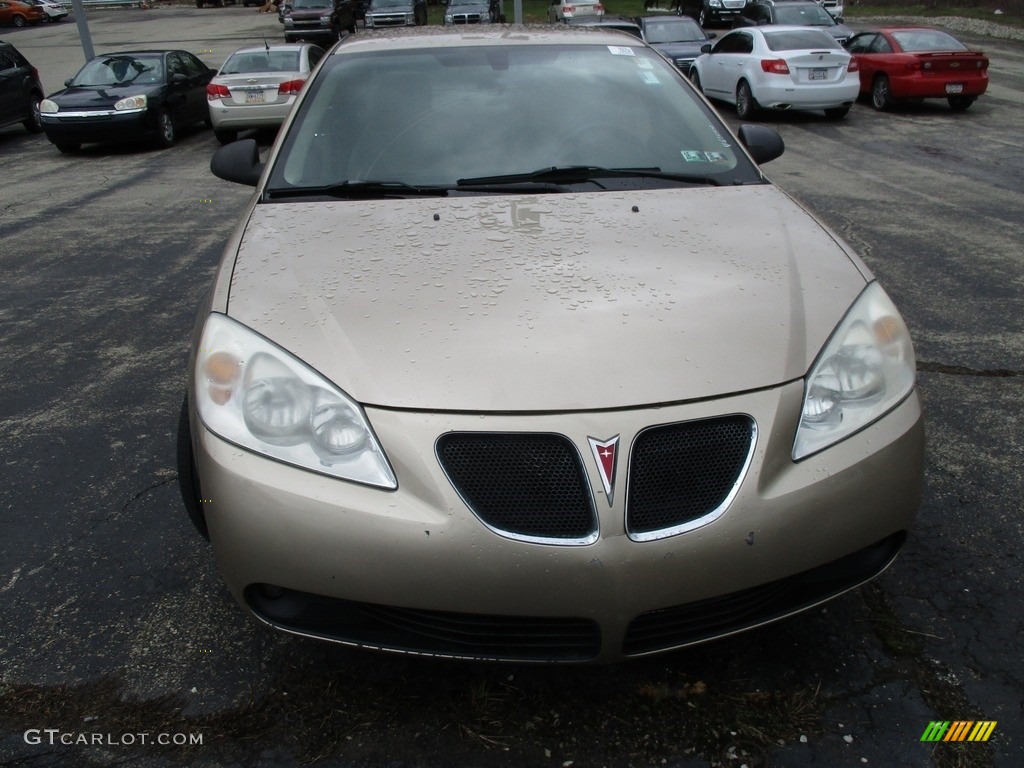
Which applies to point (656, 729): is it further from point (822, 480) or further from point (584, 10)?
point (584, 10)

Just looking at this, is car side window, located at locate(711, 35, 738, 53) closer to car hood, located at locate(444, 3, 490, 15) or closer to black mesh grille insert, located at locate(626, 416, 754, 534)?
car hood, located at locate(444, 3, 490, 15)

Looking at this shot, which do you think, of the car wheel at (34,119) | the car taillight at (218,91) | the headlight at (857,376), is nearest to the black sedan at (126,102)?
the car taillight at (218,91)

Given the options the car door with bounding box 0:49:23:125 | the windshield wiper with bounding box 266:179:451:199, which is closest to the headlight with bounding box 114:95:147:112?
the car door with bounding box 0:49:23:125

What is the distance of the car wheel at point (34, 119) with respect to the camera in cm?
1546


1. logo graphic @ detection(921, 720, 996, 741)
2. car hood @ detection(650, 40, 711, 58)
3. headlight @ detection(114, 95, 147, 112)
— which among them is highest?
logo graphic @ detection(921, 720, 996, 741)

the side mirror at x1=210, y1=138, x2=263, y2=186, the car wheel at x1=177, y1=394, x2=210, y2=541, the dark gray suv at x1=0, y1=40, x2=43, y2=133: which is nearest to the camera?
the car wheel at x1=177, y1=394, x2=210, y2=541

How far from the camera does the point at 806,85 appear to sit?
44.7 ft

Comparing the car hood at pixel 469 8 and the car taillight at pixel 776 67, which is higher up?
the car taillight at pixel 776 67

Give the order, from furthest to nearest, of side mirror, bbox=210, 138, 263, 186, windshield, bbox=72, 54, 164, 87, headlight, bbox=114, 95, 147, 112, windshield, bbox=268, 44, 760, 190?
windshield, bbox=72, 54, 164, 87
headlight, bbox=114, 95, 147, 112
side mirror, bbox=210, 138, 263, 186
windshield, bbox=268, 44, 760, 190

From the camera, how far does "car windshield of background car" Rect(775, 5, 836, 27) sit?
64.9 ft

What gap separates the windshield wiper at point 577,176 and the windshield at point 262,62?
11.3 m

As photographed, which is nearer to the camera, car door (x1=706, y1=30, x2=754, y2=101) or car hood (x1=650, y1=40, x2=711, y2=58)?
car door (x1=706, y1=30, x2=754, y2=101)

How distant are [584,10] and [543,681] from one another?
82.0 feet

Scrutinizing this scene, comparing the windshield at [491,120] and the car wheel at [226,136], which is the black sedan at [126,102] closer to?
the car wheel at [226,136]
